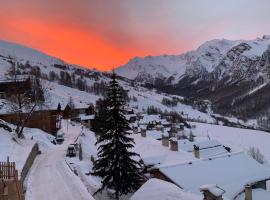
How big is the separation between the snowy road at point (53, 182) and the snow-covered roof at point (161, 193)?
6088 millimetres

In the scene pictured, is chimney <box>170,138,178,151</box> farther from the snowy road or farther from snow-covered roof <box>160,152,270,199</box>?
the snowy road

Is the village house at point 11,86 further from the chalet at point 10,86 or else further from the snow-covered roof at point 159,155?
the snow-covered roof at point 159,155

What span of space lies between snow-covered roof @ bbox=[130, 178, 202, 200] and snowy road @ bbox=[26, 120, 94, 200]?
20.0ft

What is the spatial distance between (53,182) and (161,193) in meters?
13.6

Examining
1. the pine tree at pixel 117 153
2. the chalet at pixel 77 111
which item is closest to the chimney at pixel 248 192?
the pine tree at pixel 117 153

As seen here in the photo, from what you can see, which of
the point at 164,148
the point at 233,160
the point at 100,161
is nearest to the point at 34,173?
the point at 100,161

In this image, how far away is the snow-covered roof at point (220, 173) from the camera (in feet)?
104

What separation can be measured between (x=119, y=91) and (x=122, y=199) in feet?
30.2

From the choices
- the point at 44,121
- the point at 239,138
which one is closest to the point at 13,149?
the point at 44,121

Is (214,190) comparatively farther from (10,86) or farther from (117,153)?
(10,86)

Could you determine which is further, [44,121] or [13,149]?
[44,121]

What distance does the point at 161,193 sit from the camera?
1788 cm

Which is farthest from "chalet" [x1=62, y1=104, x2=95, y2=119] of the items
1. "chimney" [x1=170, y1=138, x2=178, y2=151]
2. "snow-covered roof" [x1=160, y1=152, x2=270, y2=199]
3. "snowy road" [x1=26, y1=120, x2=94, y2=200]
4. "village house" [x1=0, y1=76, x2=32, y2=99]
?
"snow-covered roof" [x1=160, y1=152, x2=270, y2=199]

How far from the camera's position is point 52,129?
66.1 m
